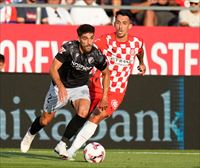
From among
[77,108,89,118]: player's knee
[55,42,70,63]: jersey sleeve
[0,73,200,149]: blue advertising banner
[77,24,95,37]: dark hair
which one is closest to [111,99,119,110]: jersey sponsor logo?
[77,108,89,118]: player's knee

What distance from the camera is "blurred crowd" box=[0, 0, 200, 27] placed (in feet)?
58.8

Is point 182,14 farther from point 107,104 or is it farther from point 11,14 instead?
point 107,104

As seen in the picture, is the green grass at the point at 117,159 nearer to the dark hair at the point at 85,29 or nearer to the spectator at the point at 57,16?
the dark hair at the point at 85,29

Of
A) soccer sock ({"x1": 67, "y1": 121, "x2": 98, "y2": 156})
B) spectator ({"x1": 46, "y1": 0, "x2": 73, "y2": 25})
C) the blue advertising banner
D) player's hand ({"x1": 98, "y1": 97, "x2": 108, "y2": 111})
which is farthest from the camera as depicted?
spectator ({"x1": 46, "y1": 0, "x2": 73, "y2": 25})

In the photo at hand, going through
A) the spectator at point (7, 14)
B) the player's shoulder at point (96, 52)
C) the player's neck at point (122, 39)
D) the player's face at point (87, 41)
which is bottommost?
the player's shoulder at point (96, 52)

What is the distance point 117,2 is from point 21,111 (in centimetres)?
356

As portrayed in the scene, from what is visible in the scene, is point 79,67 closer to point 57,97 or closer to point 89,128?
point 57,97

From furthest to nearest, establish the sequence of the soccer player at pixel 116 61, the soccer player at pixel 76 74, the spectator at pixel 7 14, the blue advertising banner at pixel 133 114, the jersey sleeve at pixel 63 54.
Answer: the spectator at pixel 7 14
the blue advertising banner at pixel 133 114
the soccer player at pixel 116 61
the jersey sleeve at pixel 63 54
the soccer player at pixel 76 74

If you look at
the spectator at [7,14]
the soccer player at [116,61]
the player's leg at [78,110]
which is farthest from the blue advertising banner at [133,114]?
the player's leg at [78,110]

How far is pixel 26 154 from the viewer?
49.5 ft

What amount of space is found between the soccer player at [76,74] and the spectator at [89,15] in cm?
436

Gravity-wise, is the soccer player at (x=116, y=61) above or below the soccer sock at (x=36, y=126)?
above

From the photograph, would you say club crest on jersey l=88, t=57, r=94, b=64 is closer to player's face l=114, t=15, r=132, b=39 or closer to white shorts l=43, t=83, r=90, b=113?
white shorts l=43, t=83, r=90, b=113

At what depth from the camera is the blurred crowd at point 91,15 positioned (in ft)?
58.8
